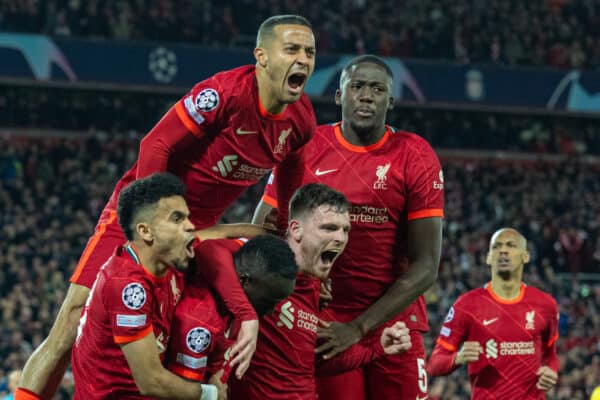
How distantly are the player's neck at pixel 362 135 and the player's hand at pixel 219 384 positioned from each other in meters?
1.71

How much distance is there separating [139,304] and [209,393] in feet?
1.67

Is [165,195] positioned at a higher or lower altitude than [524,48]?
lower

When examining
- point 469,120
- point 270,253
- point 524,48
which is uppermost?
point 524,48

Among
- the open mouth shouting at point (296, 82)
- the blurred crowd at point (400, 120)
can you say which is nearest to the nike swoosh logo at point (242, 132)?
the open mouth shouting at point (296, 82)

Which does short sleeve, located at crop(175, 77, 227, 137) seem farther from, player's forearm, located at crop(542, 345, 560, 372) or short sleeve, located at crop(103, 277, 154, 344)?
player's forearm, located at crop(542, 345, 560, 372)

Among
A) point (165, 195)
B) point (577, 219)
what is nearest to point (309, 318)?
point (165, 195)

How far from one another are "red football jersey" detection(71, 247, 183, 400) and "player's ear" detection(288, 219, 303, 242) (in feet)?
2.14

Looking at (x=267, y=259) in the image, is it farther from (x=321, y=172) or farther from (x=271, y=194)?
(x=271, y=194)

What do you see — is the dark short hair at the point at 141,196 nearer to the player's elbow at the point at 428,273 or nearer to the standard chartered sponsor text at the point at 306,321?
the standard chartered sponsor text at the point at 306,321

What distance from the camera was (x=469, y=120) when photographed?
Result: 1031 inches

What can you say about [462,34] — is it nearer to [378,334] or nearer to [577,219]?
[577,219]

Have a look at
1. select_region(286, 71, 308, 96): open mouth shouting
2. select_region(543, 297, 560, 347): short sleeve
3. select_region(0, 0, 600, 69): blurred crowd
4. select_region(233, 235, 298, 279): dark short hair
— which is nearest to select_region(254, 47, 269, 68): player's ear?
select_region(286, 71, 308, 96): open mouth shouting

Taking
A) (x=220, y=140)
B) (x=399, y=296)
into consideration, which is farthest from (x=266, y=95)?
(x=399, y=296)

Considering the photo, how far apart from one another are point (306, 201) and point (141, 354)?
1.16 metres
